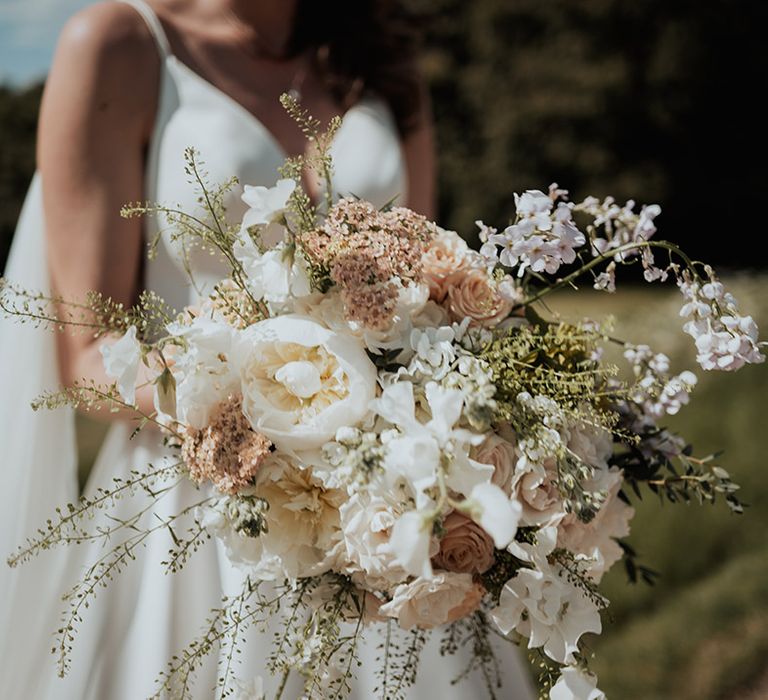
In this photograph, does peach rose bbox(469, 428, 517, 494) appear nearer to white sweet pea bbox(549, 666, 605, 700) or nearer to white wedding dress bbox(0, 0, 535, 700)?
white sweet pea bbox(549, 666, 605, 700)

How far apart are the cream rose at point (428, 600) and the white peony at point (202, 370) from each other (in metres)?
0.39

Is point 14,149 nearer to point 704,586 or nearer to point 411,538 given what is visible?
point 704,586

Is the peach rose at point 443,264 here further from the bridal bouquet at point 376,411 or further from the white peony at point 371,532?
the white peony at point 371,532

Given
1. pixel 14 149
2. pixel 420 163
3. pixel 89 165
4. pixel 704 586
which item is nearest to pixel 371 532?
pixel 89 165

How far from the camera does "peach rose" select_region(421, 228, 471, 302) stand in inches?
57.6

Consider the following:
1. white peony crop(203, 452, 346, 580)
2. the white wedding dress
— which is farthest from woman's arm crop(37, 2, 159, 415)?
white peony crop(203, 452, 346, 580)

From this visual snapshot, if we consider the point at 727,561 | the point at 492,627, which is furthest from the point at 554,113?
the point at 492,627

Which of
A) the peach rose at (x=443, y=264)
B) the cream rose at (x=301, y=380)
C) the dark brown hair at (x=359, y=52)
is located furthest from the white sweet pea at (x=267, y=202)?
the dark brown hair at (x=359, y=52)

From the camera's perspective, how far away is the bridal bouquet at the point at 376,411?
50.9 inches

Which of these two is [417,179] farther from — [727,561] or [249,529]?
[727,561]

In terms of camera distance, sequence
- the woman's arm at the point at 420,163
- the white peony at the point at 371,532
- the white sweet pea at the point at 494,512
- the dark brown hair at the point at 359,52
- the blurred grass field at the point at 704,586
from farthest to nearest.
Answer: the blurred grass field at the point at 704,586 < the woman's arm at the point at 420,163 < the dark brown hair at the point at 359,52 < the white peony at the point at 371,532 < the white sweet pea at the point at 494,512

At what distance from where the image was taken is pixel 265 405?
1303 millimetres

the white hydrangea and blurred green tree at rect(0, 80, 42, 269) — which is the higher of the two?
blurred green tree at rect(0, 80, 42, 269)

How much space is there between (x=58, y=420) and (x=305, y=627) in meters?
1.06
